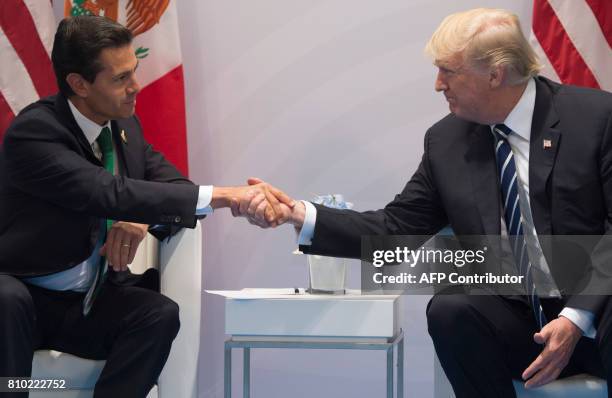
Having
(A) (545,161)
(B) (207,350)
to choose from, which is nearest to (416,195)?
(A) (545,161)

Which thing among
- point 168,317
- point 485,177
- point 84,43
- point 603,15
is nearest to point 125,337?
point 168,317

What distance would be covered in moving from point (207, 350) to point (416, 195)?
1592 millimetres

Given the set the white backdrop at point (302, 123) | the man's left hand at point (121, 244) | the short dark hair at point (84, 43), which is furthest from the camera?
the white backdrop at point (302, 123)

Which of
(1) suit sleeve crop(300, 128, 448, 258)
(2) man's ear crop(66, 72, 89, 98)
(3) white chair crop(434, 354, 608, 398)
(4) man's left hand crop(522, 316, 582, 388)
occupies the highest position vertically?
(2) man's ear crop(66, 72, 89, 98)

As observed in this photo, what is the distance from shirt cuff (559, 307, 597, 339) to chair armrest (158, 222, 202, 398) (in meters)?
1.24

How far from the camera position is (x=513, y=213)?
2.69 metres

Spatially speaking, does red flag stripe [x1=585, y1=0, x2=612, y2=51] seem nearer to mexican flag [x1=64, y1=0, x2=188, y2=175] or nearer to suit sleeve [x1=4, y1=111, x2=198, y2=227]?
mexican flag [x1=64, y1=0, x2=188, y2=175]

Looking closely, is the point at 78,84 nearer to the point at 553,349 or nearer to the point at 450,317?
the point at 450,317

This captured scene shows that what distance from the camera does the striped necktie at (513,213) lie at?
263 centimetres

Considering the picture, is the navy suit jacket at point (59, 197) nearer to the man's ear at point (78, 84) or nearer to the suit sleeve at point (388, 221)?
the man's ear at point (78, 84)

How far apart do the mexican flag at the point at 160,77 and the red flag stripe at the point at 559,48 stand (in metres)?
1.52

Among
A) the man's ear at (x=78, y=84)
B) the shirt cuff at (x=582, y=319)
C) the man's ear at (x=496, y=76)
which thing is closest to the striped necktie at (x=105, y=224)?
the man's ear at (x=78, y=84)

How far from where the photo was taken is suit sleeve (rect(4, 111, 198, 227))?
9.14ft

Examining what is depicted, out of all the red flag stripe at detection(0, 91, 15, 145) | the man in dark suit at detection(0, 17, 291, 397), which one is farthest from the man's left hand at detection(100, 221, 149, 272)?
the red flag stripe at detection(0, 91, 15, 145)
